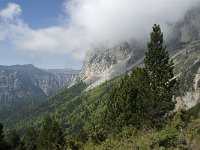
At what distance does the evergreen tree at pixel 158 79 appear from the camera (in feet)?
209

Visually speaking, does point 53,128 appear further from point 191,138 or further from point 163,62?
point 191,138

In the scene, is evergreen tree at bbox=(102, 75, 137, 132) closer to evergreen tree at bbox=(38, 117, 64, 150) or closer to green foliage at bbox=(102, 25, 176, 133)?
green foliage at bbox=(102, 25, 176, 133)

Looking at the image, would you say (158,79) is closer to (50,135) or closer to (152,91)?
(152,91)

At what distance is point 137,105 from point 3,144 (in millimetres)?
24891

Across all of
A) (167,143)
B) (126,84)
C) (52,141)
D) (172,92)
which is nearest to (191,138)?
(167,143)

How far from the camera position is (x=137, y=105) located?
219 ft

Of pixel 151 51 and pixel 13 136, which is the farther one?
pixel 13 136

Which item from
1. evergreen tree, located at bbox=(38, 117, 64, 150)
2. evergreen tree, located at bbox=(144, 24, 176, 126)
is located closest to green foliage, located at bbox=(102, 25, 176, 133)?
evergreen tree, located at bbox=(144, 24, 176, 126)

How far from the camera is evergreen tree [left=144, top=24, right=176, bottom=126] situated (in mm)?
63719

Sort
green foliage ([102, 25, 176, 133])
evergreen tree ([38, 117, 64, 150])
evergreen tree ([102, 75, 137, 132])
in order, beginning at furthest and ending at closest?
evergreen tree ([38, 117, 64, 150]), evergreen tree ([102, 75, 137, 132]), green foliage ([102, 25, 176, 133])

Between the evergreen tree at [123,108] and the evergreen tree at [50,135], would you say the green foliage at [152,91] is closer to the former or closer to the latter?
the evergreen tree at [123,108]

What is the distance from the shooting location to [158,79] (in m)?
65.2

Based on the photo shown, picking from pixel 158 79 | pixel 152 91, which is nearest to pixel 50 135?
pixel 152 91

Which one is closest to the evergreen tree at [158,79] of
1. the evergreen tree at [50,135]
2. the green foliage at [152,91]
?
the green foliage at [152,91]
